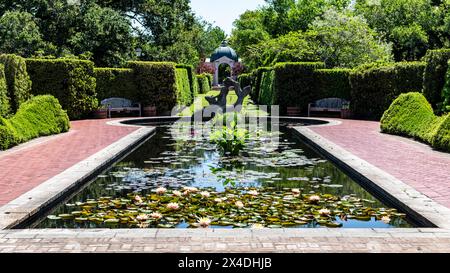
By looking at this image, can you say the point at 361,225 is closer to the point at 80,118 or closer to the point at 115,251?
the point at 115,251

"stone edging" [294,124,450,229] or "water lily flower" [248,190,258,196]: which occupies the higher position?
"stone edging" [294,124,450,229]

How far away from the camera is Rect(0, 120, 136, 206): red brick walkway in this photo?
7.71 meters

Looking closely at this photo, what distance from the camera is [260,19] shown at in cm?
6925

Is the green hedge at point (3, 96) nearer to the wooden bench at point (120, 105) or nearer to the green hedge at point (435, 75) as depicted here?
the wooden bench at point (120, 105)

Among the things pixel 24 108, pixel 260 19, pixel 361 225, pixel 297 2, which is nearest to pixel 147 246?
pixel 361 225

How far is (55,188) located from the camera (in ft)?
23.7

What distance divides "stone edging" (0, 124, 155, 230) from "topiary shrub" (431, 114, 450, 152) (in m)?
7.54

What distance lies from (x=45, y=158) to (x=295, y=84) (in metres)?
16.1

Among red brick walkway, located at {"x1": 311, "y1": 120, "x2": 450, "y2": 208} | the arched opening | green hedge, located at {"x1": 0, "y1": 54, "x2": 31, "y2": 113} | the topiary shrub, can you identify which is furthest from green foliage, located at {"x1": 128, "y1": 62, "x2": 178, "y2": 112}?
the arched opening

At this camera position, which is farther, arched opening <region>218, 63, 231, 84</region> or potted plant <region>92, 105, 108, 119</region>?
arched opening <region>218, 63, 231, 84</region>

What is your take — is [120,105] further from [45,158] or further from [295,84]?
[45,158]

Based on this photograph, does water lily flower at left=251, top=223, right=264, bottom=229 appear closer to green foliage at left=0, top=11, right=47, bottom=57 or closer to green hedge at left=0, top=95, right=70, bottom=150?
green hedge at left=0, top=95, right=70, bottom=150

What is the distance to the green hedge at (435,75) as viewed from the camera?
15281mm
